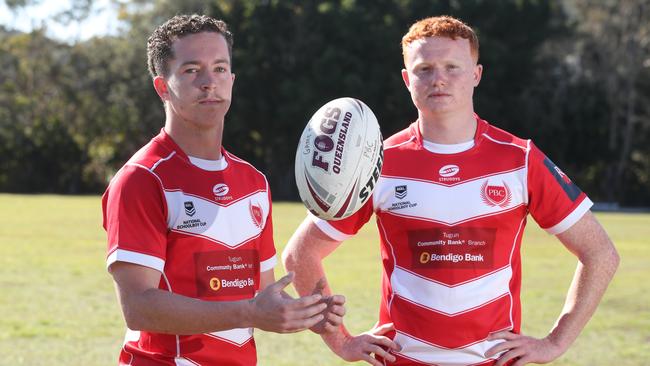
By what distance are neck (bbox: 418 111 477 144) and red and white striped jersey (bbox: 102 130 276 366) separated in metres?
0.86

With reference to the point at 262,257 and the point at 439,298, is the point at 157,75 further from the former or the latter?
the point at 439,298

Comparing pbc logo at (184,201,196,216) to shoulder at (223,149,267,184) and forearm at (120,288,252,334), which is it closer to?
shoulder at (223,149,267,184)

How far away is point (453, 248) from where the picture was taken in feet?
13.4

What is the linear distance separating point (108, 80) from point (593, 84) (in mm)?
27802

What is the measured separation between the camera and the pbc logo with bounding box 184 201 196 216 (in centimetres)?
375

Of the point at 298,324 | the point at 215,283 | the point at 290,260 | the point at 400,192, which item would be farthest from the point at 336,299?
the point at 290,260

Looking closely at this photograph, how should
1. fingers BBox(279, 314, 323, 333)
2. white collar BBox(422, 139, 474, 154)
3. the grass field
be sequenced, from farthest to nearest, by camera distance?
the grass field, white collar BBox(422, 139, 474, 154), fingers BBox(279, 314, 323, 333)

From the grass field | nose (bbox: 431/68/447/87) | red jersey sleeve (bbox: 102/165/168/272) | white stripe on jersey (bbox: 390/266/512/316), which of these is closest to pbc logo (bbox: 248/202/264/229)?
red jersey sleeve (bbox: 102/165/168/272)

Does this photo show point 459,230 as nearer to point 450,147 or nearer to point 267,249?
point 450,147

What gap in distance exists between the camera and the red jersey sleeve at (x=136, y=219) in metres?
3.51

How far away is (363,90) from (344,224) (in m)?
44.0

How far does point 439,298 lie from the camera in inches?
160

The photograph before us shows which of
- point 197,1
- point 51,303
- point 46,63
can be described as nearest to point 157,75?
point 51,303

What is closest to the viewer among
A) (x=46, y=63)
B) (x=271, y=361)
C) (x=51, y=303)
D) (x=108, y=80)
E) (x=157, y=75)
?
(x=157, y=75)
